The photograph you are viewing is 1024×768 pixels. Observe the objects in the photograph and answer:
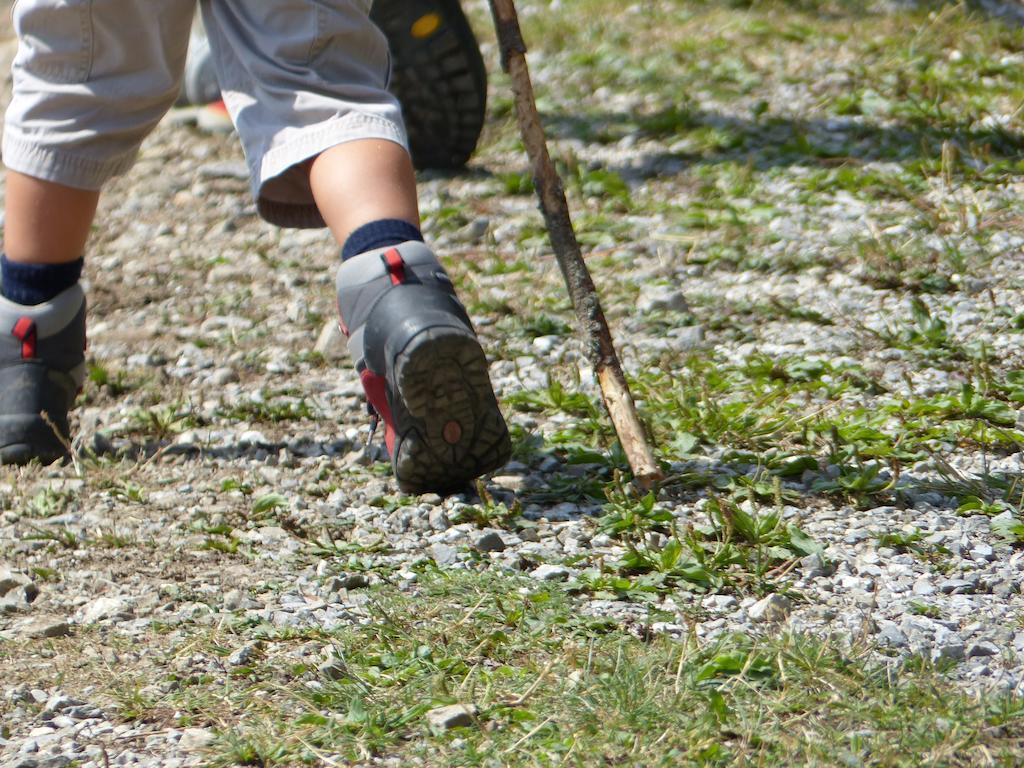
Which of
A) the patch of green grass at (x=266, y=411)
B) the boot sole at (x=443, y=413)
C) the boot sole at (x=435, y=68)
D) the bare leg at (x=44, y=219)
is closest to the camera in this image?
the boot sole at (x=443, y=413)

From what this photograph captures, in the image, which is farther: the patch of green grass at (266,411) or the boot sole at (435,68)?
the boot sole at (435,68)

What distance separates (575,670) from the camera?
1863 mm

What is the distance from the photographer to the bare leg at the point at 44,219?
2654 mm

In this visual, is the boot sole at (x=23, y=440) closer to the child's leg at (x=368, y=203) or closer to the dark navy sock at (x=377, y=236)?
the child's leg at (x=368, y=203)

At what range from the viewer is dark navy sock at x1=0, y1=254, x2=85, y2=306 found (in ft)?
9.02

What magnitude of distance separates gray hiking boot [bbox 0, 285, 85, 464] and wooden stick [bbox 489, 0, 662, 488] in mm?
1003

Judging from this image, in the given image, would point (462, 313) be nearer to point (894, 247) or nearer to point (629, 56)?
point (894, 247)

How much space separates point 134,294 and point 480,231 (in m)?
1.03

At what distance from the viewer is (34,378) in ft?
9.09

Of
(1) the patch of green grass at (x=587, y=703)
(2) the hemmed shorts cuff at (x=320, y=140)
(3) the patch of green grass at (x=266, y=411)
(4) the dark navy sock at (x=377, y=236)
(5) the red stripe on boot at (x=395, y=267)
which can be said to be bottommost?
(1) the patch of green grass at (x=587, y=703)

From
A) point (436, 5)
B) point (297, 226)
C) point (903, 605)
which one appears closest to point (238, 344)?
point (297, 226)

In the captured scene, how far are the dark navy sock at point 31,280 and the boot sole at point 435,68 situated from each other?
1.81 metres

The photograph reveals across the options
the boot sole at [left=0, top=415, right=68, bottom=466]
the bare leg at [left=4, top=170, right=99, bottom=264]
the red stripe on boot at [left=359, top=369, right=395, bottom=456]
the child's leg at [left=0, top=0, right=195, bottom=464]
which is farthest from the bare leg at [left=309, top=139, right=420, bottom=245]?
the boot sole at [left=0, top=415, right=68, bottom=466]

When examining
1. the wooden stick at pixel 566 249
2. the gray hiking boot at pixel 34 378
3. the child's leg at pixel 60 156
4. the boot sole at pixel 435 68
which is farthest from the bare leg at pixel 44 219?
the boot sole at pixel 435 68
